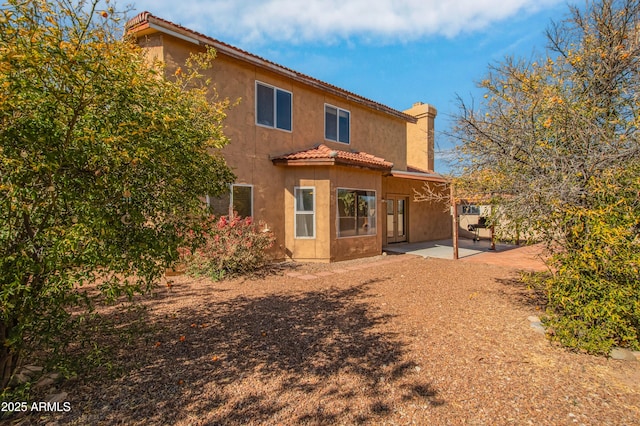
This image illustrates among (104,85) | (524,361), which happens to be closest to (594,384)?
(524,361)

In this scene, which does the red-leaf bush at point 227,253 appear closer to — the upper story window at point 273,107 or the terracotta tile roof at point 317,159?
the terracotta tile roof at point 317,159

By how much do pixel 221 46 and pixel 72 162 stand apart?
8.11 metres

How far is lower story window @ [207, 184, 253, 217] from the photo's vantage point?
32.2ft

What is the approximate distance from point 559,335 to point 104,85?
258 inches

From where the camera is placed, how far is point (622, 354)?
14.5 ft

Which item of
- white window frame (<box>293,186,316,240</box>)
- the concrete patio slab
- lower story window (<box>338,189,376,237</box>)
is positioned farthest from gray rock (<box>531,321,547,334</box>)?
white window frame (<box>293,186,316,240</box>)

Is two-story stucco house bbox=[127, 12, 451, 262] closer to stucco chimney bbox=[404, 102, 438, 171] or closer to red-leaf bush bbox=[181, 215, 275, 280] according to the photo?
red-leaf bush bbox=[181, 215, 275, 280]

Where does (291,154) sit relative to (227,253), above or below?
above

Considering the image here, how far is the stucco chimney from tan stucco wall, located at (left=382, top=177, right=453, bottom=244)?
3.17m

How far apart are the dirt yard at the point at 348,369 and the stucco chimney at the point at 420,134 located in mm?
14161

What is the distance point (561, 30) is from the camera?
583 centimetres

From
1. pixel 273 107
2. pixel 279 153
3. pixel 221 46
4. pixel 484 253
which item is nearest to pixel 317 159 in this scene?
pixel 279 153

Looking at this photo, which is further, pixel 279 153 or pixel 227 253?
pixel 279 153

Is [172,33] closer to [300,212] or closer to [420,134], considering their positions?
[300,212]
